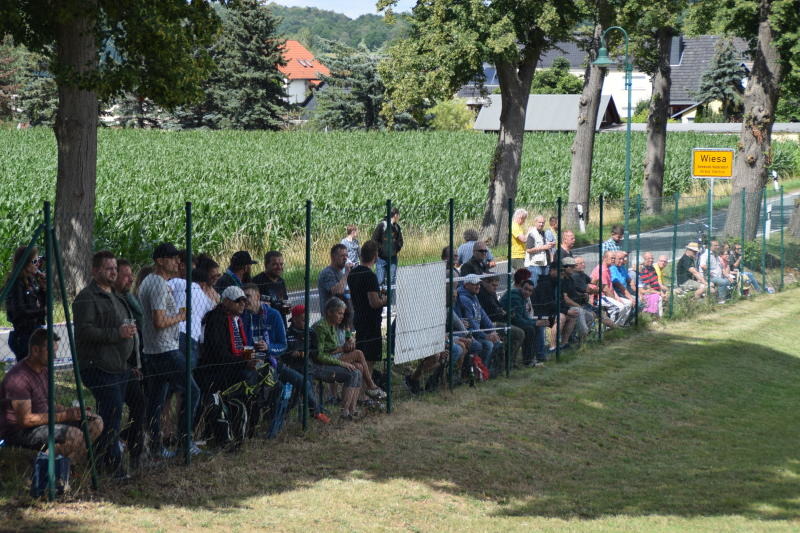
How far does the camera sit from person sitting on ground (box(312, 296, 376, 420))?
10.5 m

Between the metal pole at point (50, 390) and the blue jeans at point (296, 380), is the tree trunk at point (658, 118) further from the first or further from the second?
the metal pole at point (50, 390)

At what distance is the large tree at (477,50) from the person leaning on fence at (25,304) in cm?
1571

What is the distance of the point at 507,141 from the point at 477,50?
3.44 meters

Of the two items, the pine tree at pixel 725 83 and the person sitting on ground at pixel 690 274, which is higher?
the pine tree at pixel 725 83

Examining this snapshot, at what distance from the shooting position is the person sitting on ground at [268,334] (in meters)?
9.49

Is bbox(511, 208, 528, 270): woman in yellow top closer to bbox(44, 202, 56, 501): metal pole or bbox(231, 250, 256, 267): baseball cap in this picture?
bbox(231, 250, 256, 267): baseball cap

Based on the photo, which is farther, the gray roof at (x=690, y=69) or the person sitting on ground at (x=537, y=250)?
the gray roof at (x=690, y=69)

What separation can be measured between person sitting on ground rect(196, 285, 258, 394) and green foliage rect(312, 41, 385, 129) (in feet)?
235

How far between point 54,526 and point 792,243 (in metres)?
23.1

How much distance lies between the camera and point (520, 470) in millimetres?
10086

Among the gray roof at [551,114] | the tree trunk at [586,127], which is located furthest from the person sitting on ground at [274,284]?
the gray roof at [551,114]

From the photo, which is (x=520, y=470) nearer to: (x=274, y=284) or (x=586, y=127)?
(x=274, y=284)

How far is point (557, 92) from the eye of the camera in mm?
100312

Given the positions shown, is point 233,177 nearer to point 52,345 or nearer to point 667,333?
point 667,333
